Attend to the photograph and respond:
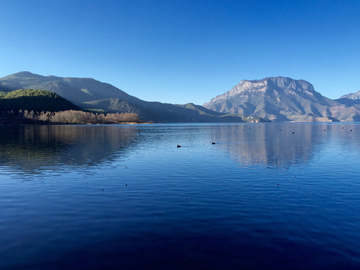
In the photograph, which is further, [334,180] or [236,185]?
[334,180]

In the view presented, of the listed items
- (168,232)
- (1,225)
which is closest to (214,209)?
(168,232)

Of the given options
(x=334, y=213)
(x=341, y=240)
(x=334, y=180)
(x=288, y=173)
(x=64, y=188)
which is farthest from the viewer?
(x=288, y=173)

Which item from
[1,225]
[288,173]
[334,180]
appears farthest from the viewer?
[288,173]

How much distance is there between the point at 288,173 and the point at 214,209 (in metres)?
19.2

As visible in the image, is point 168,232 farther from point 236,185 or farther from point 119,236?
point 236,185

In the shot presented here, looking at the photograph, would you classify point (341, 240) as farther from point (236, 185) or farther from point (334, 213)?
point (236, 185)

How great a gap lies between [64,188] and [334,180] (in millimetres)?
31376

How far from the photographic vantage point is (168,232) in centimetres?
1538

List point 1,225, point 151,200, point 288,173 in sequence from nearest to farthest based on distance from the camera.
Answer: point 1,225 < point 151,200 < point 288,173

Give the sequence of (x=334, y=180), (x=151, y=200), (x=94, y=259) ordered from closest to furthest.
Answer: (x=94, y=259), (x=151, y=200), (x=334, y=180)

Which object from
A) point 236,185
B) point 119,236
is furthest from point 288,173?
point 119,236

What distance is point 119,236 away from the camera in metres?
14.9

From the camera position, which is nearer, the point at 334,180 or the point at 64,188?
the point at 64,188

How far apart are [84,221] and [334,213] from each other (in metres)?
18.4
